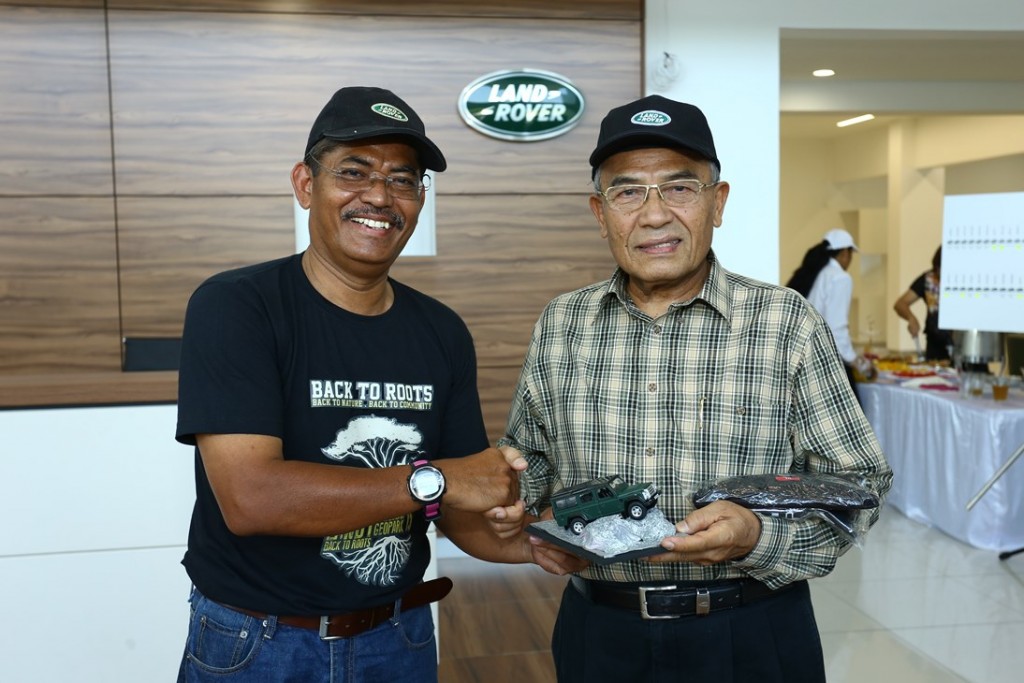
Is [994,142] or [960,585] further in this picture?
[994,142]

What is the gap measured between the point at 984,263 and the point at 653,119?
3.60 metres

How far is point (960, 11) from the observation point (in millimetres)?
5398

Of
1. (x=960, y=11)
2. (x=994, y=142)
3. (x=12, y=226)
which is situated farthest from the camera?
(x=994, y=142)

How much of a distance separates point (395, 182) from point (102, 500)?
1.44 metres

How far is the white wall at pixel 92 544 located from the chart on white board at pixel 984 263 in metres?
3.74

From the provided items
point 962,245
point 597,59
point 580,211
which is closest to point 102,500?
point 580,211

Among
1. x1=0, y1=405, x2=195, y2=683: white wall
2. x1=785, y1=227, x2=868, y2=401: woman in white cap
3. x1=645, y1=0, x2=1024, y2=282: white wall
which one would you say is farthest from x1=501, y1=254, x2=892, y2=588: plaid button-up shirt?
x1=785, y1=227, x2=868, y2=401: woman in white cap

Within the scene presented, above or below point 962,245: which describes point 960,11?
above

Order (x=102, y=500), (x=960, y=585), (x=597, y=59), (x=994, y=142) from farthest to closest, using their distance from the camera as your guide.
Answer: (x=994, y=142) → (x=597, y=59) → (x=960, y=585) → (x=102, y=500)

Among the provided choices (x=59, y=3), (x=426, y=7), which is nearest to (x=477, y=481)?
(x=426, y=7)

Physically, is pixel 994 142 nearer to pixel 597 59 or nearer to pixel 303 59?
pixel 597 59

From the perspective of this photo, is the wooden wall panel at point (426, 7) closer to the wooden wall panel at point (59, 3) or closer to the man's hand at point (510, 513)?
the wooden wall panel at point (59, 3)

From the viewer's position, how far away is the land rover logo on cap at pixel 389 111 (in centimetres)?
156

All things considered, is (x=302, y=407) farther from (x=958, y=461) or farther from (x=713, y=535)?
(x=958, y=461)
